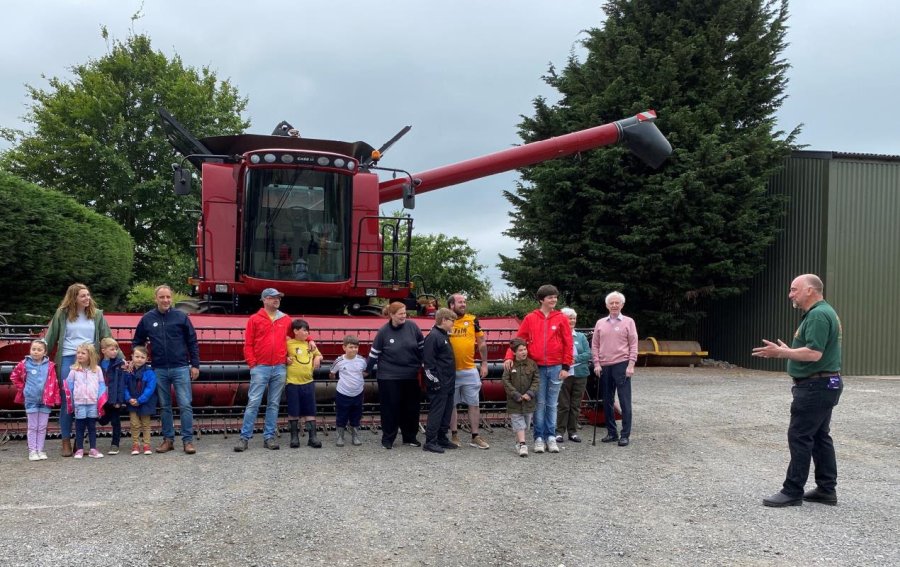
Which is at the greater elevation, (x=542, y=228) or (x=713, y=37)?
(x=713, y=37)

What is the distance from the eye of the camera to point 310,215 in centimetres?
1029

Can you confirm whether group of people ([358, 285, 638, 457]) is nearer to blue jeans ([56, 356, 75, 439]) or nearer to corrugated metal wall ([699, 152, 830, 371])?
blue jeans ([56, 356, 75, 439])

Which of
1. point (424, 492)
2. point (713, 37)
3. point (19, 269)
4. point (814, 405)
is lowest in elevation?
point (424, 492)

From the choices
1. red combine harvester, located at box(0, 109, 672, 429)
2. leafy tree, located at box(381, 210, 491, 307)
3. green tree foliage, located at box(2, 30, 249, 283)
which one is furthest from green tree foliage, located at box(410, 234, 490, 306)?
red combine harvester, located at box(0, 109, 672, 429)

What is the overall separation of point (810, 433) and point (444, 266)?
32996mm

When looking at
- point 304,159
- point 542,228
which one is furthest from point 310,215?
point 542,228

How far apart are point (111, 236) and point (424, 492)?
14028 mm

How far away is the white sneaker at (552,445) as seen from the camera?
825 centimetres

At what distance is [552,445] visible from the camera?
8289mm

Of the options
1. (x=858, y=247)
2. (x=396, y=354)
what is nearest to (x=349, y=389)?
(x=396, y=354)

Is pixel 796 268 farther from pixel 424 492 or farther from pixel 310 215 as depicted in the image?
pixel 424 492

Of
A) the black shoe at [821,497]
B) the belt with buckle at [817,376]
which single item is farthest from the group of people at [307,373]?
the black shoe at [821,497]

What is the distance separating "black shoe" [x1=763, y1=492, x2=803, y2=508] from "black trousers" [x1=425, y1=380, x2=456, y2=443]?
340 centimetres

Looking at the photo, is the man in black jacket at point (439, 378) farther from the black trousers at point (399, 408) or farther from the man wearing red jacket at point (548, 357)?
the man wearing red jacket at point (548, 357)
